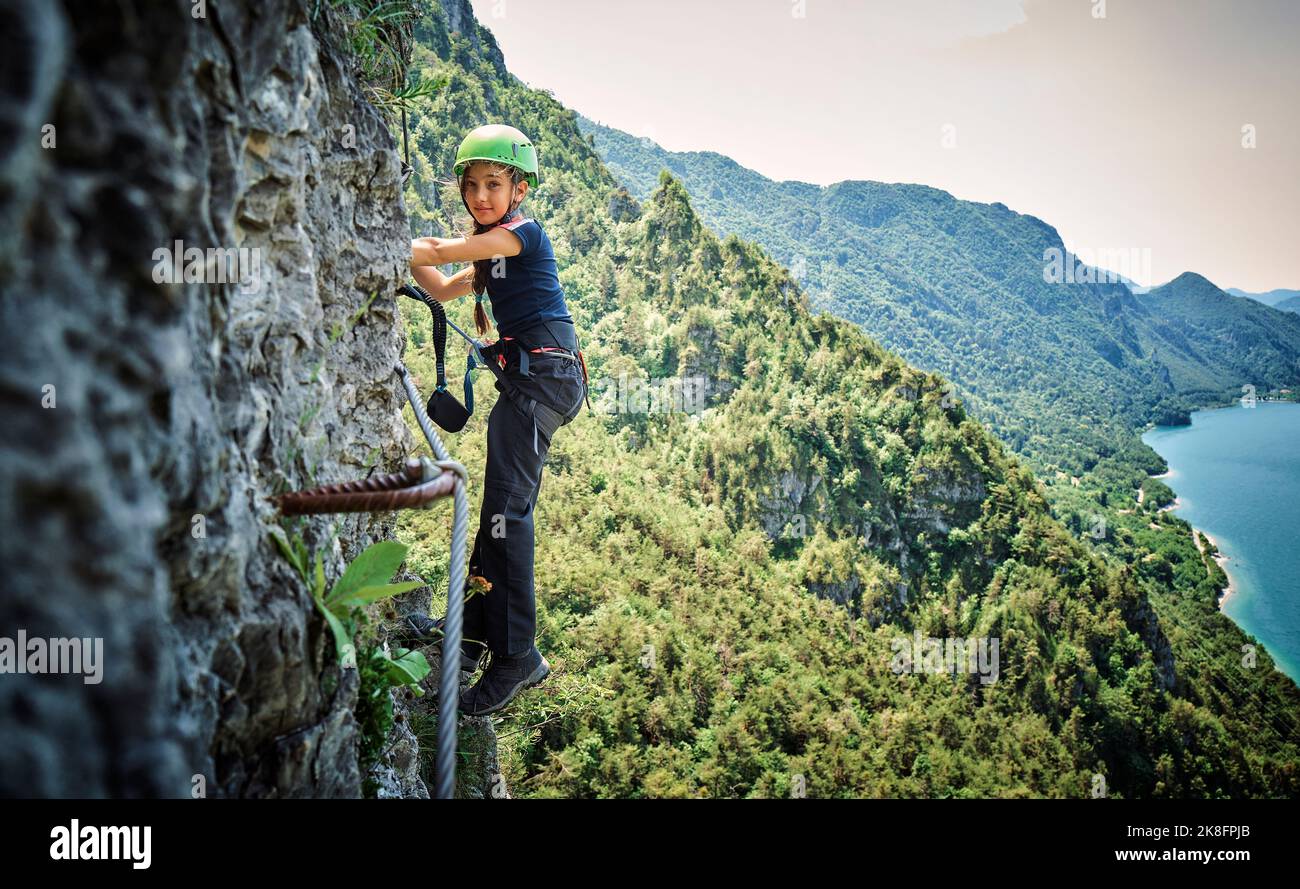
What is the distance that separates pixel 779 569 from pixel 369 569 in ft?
128

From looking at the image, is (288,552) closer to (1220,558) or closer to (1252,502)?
(1220,558)

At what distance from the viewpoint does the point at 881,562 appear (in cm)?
4609

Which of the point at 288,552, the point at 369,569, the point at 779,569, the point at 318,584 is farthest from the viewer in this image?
the point at 779,569

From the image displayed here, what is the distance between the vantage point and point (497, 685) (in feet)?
12.8

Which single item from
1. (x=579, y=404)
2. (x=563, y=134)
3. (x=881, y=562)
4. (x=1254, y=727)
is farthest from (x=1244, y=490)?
(x=579, y=404)

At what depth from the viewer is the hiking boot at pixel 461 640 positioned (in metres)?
4.01

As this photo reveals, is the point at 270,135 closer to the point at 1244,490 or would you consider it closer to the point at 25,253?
the point at 25,253

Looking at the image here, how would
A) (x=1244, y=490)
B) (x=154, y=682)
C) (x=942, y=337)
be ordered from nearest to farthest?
1. (x=154, y=682)
2. (x=1244, y=490)
3. (x=942, y=337)

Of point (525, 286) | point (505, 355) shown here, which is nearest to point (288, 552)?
point (505, 355)

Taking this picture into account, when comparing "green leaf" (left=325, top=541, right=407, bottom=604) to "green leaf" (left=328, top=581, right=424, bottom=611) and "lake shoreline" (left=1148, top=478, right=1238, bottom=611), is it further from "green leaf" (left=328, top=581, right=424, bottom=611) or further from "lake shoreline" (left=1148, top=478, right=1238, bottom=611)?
"lake shoreline" (left=1148, top=478, right=1238, bottom=611)

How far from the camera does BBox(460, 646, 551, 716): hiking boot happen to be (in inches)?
153

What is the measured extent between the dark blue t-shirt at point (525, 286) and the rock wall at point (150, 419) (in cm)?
152

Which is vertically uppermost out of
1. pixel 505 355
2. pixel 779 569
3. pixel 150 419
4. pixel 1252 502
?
pixel 505 355
